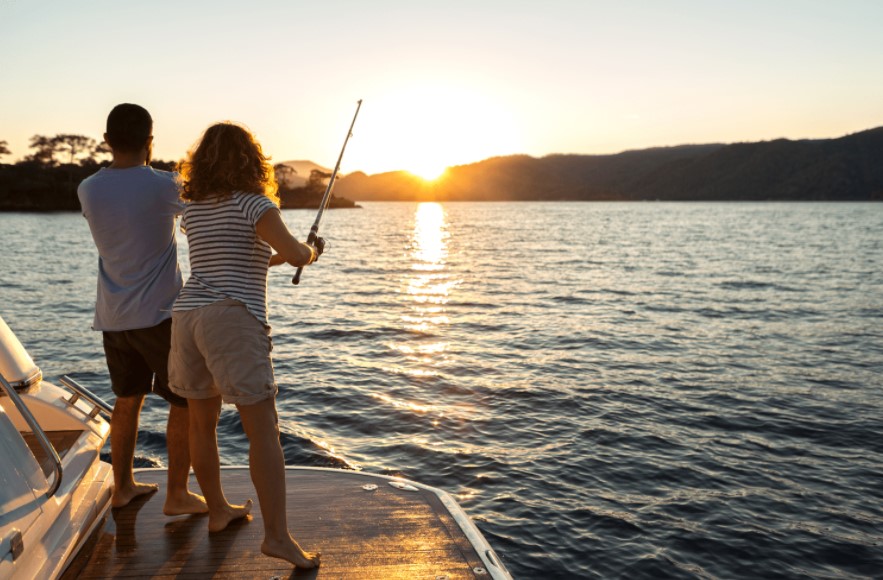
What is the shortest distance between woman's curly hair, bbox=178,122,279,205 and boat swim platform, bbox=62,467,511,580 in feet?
6.18

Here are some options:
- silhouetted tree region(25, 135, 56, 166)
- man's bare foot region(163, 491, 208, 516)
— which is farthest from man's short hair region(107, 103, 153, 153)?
silhouetted tree region(25, 135, 56, 166)

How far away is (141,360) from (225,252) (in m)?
1.08

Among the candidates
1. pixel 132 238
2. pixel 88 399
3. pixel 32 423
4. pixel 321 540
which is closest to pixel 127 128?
pixel 132 238

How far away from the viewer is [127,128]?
3.65m

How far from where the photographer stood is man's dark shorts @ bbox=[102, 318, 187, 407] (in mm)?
3820

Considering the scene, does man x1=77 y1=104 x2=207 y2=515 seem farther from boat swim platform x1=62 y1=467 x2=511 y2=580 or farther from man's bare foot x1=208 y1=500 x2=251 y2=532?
boat swim platform x1=62 y1=467 x2=511 y2=580

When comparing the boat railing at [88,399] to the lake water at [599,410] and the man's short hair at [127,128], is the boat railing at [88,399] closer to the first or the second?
the man's short hair at [127,128]

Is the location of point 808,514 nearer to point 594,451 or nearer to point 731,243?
point 594,451

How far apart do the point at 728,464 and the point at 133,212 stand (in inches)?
287

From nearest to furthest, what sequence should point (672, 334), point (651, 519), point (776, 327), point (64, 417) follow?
point (64, 417) < point (651, 519) < point (672, 334) < point (776, 327)

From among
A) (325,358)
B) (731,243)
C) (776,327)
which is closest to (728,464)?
(325,358)

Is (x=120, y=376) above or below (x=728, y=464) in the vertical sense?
above

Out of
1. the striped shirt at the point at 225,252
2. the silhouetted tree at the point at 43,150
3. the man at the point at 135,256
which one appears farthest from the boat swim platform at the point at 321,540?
the silhouetted tree at the point at 43,150

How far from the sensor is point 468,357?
46.6 ft
